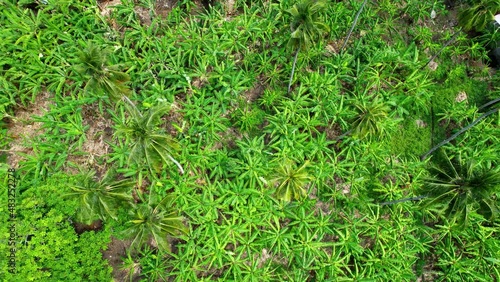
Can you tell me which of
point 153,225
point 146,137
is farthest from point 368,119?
point 153,225

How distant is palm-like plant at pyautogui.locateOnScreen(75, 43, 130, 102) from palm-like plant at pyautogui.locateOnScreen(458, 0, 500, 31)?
232 inches

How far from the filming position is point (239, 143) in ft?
20.5

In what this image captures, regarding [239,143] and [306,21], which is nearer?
[306,21]

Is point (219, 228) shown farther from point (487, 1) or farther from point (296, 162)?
point (487, 1)

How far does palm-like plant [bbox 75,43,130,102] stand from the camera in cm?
432

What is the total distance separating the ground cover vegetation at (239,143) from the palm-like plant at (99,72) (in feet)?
2.18

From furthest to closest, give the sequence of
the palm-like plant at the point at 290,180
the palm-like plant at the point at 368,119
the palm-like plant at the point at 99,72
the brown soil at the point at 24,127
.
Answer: the brown soil at the point at 24,127 < the palm-like plant at the point at 368,119 < the palm-like plant at the point at 290,180 < the palm-like plant at the point at 99,72

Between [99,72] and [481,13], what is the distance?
6.19m

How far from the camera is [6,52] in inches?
246

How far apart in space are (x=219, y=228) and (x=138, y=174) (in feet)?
6.27

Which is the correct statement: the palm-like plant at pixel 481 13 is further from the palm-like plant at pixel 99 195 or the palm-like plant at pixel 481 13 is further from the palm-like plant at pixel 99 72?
the palm-like plant at pixel 99 195

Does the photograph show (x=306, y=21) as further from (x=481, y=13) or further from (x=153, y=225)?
(x=153, y=225)

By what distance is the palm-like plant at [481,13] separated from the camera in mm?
5094

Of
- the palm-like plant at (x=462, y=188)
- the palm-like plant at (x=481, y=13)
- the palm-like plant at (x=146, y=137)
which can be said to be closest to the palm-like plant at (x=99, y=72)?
the palm-like plant at (x=146, y=137)
